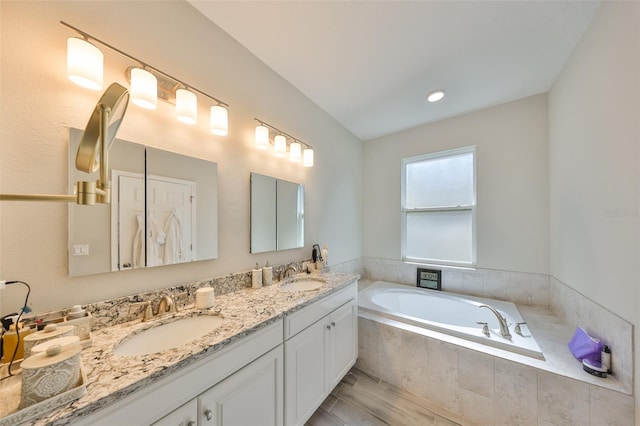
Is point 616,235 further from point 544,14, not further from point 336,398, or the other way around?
point 336,398

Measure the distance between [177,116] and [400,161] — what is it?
2.56 m

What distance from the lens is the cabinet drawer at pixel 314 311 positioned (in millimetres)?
1204

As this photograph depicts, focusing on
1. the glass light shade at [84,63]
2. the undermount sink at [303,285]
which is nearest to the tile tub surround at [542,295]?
the undermount sink at [303,285]

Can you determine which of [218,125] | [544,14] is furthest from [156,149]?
[544,14]

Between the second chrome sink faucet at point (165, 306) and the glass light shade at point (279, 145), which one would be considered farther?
the glass light shade at point (279, 145)

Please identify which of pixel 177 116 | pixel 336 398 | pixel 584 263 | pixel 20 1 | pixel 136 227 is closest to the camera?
pixel 20 1

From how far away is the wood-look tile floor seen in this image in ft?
4.89

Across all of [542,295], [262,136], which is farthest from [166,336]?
[542,295]

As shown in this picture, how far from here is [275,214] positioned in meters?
1.82

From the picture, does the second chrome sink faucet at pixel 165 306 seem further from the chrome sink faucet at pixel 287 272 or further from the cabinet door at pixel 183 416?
the chrome sink faucet at pixel 287 272

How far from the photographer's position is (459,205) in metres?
2.60

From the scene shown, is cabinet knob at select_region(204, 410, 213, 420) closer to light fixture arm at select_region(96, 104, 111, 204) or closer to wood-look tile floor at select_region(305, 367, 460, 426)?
light fixture arm at select_region(96, 104, 111, 204)

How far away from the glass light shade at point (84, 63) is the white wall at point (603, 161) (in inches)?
98.3

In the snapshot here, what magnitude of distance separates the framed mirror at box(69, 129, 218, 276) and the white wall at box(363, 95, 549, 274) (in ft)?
8.52
